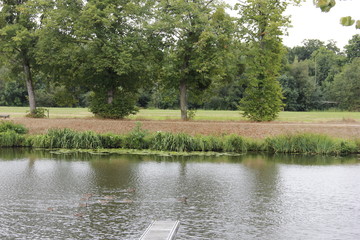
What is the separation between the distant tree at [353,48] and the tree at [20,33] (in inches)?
2647

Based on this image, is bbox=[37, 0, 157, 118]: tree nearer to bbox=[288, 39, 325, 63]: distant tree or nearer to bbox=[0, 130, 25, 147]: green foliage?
bbox=[0, 130, 25, 147]: green foliage

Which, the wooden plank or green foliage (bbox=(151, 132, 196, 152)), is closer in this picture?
the wooden plank

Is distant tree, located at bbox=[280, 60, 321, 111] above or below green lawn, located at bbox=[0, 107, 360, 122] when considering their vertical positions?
above

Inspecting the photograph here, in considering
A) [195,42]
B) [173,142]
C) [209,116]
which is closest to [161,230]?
[173,142]

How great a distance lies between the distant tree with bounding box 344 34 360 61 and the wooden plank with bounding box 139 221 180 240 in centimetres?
8425

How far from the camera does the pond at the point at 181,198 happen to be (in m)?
11.7

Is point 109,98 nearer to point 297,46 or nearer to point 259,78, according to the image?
point 259,78

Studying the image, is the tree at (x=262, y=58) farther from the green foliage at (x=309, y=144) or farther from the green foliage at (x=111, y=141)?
the green foliage at (x=111, y=141)

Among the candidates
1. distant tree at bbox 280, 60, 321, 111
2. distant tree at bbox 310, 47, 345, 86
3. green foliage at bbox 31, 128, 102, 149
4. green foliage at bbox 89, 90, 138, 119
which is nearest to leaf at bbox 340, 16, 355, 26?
green foliage at bbox 31, 128, 102, 149

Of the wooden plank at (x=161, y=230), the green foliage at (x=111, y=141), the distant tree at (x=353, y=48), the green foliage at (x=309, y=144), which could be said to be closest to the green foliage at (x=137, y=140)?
the green foliage at (x=111, y=141)

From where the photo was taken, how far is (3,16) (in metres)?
37.2

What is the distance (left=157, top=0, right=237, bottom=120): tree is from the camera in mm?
34000

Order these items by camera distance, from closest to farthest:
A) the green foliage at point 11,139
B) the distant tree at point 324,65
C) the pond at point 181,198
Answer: the pond at point 181,198
the green foliage at point 11,139
the distant tree at point 324,65

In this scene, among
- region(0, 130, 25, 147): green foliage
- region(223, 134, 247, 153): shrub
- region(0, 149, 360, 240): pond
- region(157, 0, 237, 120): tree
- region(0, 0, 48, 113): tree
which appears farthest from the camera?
region(0, 0, 48, 113): tree
